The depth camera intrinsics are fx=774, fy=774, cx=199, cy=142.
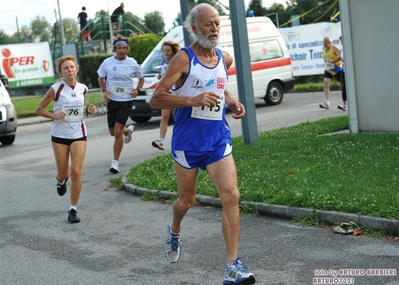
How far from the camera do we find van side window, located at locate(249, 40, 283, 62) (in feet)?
77.9

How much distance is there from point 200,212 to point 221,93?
3.09 metres

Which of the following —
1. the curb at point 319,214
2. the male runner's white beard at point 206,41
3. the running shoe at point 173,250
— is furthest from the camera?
the curb at point 319,214

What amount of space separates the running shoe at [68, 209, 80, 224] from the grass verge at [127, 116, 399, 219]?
5.09 feet

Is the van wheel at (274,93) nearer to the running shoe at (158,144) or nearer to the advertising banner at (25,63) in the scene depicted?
the running shoe at (158,144)

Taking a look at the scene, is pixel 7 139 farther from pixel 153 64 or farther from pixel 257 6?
pixel 257 6

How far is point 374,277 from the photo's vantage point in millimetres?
5820

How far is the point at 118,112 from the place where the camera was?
13.0 metres

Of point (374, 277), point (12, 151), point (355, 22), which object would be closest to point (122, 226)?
point (374, 277)

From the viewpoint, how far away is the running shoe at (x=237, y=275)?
5.70 meters

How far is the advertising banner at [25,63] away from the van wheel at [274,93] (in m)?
11.1

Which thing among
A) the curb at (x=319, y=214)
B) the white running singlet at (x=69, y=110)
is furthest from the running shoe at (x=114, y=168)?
the white running singlet at (x=69, y=110)

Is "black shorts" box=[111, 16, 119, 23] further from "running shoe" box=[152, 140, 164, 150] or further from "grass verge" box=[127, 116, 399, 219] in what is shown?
"grass verge" box=[127, 116, 399, 219]

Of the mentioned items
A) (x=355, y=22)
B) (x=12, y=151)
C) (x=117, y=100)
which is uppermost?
(x=355, y=22)

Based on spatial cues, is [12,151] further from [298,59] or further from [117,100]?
[298,59]
